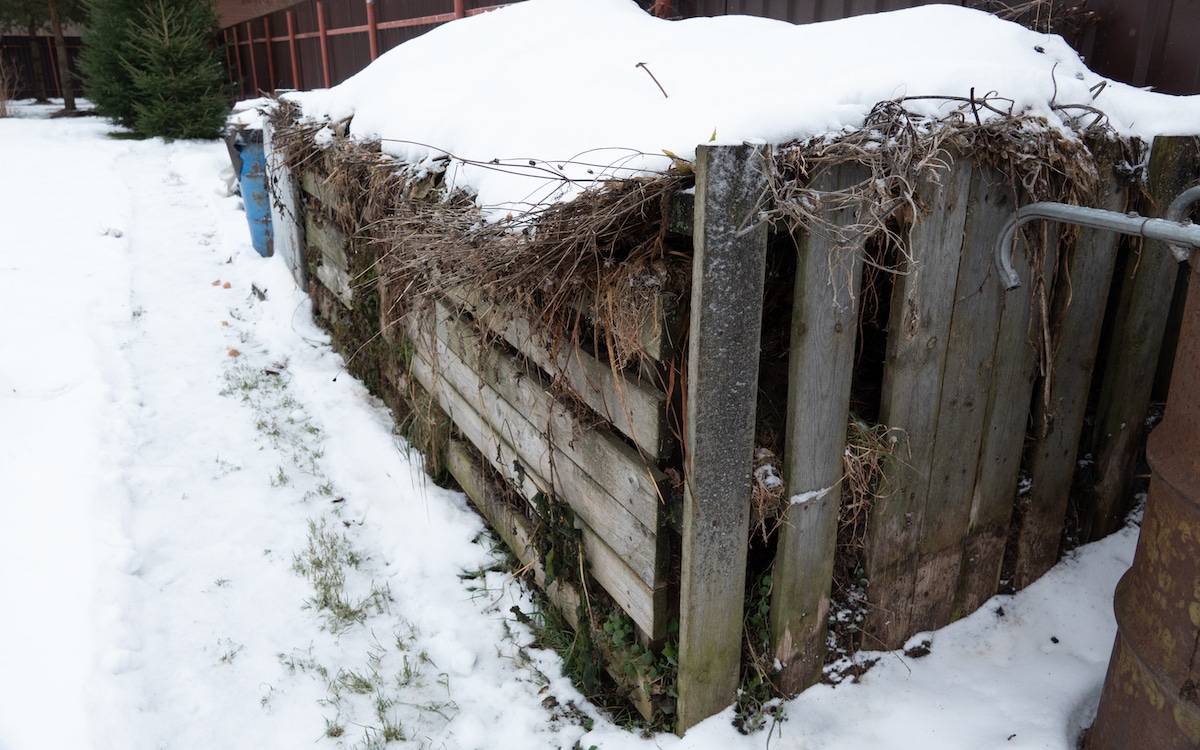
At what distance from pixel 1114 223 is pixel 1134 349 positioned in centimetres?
97

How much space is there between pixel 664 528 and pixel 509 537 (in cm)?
129

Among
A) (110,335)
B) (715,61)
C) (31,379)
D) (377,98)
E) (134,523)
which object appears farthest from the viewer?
(110,335)

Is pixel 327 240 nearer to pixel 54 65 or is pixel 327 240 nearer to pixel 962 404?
pixel 962 404

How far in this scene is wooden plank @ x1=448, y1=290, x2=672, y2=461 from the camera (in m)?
2.19

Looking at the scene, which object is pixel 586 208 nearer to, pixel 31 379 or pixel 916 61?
pixel 916 61

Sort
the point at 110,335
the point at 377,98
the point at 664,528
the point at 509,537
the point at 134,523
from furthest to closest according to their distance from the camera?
the point at 110,335 < the point at 377,98 < the point at 134,523 < the point at 509,537 < the point at 664,528

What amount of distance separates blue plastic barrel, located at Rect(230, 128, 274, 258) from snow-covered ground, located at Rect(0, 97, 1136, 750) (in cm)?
200

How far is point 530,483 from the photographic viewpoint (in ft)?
10.1

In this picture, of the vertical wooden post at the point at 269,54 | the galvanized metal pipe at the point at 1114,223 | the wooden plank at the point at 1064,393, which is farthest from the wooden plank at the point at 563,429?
the vertical wooden post at the point at 269,54

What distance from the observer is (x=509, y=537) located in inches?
133

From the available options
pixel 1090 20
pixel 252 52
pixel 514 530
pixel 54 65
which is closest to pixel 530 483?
pixel 514 530

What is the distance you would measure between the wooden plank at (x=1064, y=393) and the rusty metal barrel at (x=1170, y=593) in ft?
1.85

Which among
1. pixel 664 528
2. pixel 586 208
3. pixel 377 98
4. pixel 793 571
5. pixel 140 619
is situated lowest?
pixel 140 619

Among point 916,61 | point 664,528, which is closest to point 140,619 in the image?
point 664,528
